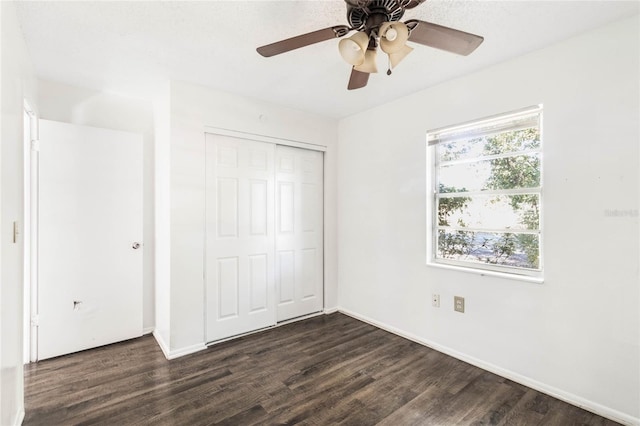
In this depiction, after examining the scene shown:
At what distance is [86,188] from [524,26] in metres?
3.61

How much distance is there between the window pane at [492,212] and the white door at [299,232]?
4.81ft

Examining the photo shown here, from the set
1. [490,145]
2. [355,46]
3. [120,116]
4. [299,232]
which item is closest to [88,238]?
[120,116]

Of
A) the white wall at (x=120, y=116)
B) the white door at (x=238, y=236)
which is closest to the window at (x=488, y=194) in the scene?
the white door at (x=238, y=236)

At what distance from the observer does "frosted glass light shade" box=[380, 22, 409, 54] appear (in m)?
1.33

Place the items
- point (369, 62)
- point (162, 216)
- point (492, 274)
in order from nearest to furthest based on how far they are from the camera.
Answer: point (369, 62) < point (492, 274) < point (162, 216)

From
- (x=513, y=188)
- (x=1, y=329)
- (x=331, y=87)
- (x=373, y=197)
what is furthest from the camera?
(x=373, y=197)

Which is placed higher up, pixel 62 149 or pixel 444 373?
pixel 62 149

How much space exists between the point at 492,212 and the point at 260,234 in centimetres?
218

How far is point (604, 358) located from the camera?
187cm

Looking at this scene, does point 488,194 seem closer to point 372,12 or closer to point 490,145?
point 490,145

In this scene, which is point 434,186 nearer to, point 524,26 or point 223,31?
point 524,26

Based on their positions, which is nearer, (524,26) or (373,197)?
(524,26)

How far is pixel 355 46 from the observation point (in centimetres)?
144

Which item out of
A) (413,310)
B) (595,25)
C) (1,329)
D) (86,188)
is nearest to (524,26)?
(595,25)
